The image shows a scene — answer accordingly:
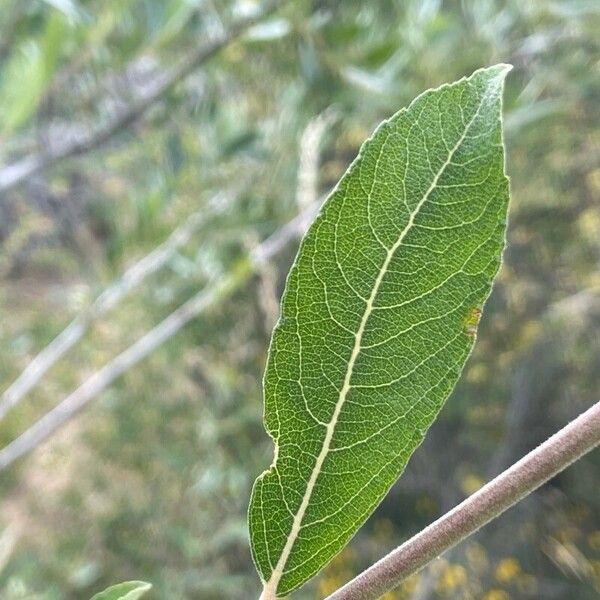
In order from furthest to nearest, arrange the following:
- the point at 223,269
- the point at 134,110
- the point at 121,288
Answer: the point at 223,269
the point at 121,288
the point at 134,110

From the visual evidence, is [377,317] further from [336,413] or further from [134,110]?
[134,110]

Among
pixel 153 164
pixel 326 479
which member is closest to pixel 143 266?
pixel 153 164

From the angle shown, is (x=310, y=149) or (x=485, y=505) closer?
(x=485, y=505)

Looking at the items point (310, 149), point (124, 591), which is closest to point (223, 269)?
point (310, 149)

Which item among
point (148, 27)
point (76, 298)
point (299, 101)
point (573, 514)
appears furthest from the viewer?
point (573, 514)

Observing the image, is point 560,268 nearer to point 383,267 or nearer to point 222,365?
point 222,365

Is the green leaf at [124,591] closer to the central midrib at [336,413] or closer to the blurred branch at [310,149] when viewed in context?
the central midrib at [336,413]
